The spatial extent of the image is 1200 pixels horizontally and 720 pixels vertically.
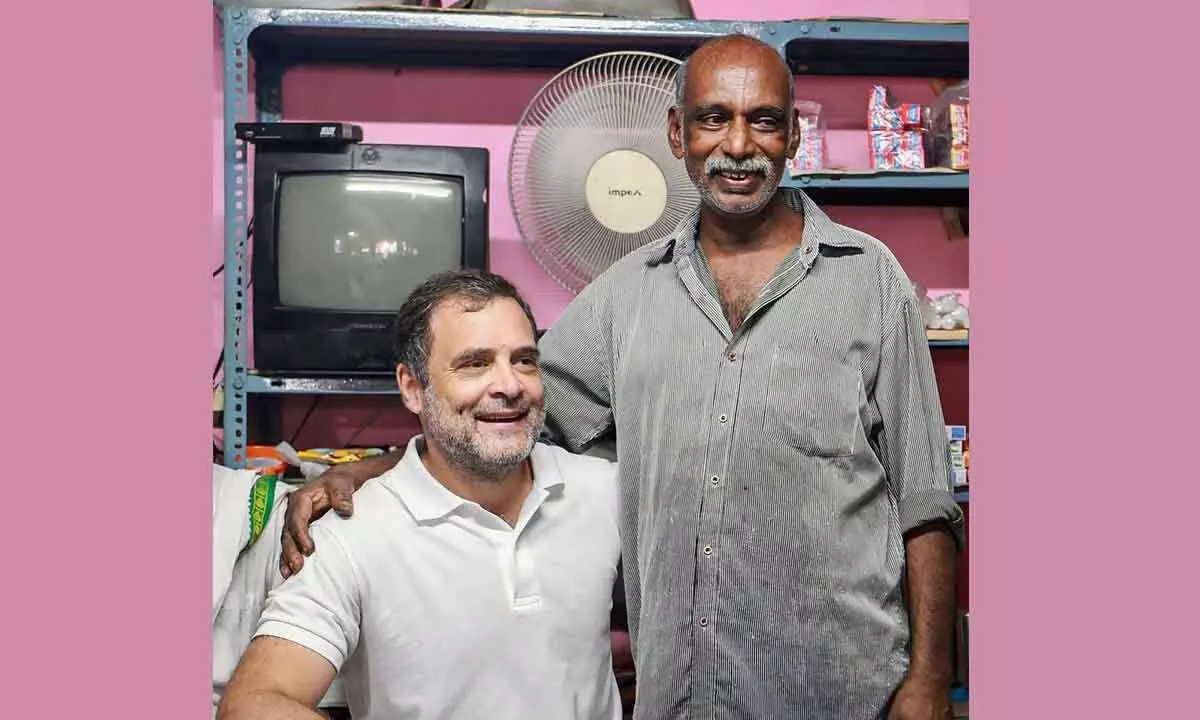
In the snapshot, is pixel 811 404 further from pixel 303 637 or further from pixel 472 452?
pixel 303 637

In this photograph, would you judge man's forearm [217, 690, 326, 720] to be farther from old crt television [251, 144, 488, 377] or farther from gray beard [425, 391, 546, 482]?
old crt television [251, 144, 488, 377]

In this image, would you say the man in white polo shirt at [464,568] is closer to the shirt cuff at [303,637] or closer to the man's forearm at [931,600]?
the shirt cuff at [303,637]

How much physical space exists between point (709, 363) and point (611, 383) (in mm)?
198

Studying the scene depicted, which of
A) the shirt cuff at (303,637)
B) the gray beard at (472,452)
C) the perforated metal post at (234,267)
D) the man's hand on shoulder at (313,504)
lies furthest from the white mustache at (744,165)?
the perforated metal post at (234,267)

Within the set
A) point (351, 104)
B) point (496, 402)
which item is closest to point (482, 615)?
point (496, 402)

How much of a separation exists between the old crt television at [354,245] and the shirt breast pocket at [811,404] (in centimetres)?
88

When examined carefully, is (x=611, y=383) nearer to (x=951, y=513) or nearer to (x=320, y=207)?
(x=951, y=513)

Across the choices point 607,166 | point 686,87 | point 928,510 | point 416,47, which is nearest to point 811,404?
point 928,510

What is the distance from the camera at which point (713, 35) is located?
231 cm

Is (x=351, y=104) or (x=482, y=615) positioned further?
(x=351, y=104)

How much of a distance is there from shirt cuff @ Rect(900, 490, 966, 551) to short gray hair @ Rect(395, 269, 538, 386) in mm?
612

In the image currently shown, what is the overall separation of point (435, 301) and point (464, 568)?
16.0 inches

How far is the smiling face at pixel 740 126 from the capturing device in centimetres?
165

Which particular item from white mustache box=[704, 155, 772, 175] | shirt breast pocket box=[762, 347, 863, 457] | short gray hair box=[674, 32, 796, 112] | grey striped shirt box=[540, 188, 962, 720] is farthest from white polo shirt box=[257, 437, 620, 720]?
short gray hair box=[674, 32, 796, 112]
